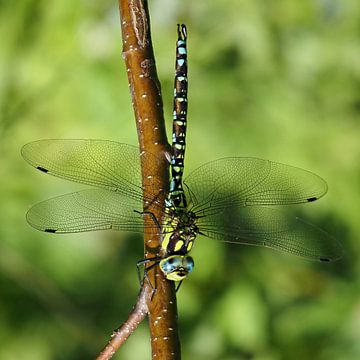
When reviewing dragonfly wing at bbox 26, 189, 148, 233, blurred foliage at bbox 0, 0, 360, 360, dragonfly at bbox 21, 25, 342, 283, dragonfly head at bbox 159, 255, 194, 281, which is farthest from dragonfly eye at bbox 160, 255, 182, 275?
blurred foliage at bbox 0, 0, 360, 360

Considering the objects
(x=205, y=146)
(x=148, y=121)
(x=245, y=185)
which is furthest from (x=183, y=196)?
(x=205, y=146)

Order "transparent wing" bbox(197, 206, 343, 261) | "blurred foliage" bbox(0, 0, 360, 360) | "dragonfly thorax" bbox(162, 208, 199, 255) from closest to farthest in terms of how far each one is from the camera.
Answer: "dragonfly thorax" bbox(162, 208, 199, 255), "transparent wing" bbox(197, 206, 343, 261), "blurred foliage" bbox(0, 0, 360, 360)

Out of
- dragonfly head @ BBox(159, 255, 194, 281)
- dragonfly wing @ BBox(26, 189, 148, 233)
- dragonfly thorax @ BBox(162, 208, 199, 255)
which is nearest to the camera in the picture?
dragonfly head @ BBox(159, 255, 194, 281)

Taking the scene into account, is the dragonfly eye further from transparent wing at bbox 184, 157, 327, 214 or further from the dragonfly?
transparent wing at bbox 184, 157, 327, 214

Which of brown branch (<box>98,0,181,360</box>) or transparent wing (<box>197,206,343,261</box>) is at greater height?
brown branch (<box>98,0,181,360</box>)

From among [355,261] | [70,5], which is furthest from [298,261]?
[70,5]

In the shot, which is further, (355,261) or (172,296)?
(355,261)

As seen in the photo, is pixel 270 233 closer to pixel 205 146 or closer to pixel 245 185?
pixel 245 185

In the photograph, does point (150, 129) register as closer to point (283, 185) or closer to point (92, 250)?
point (283, 185)
